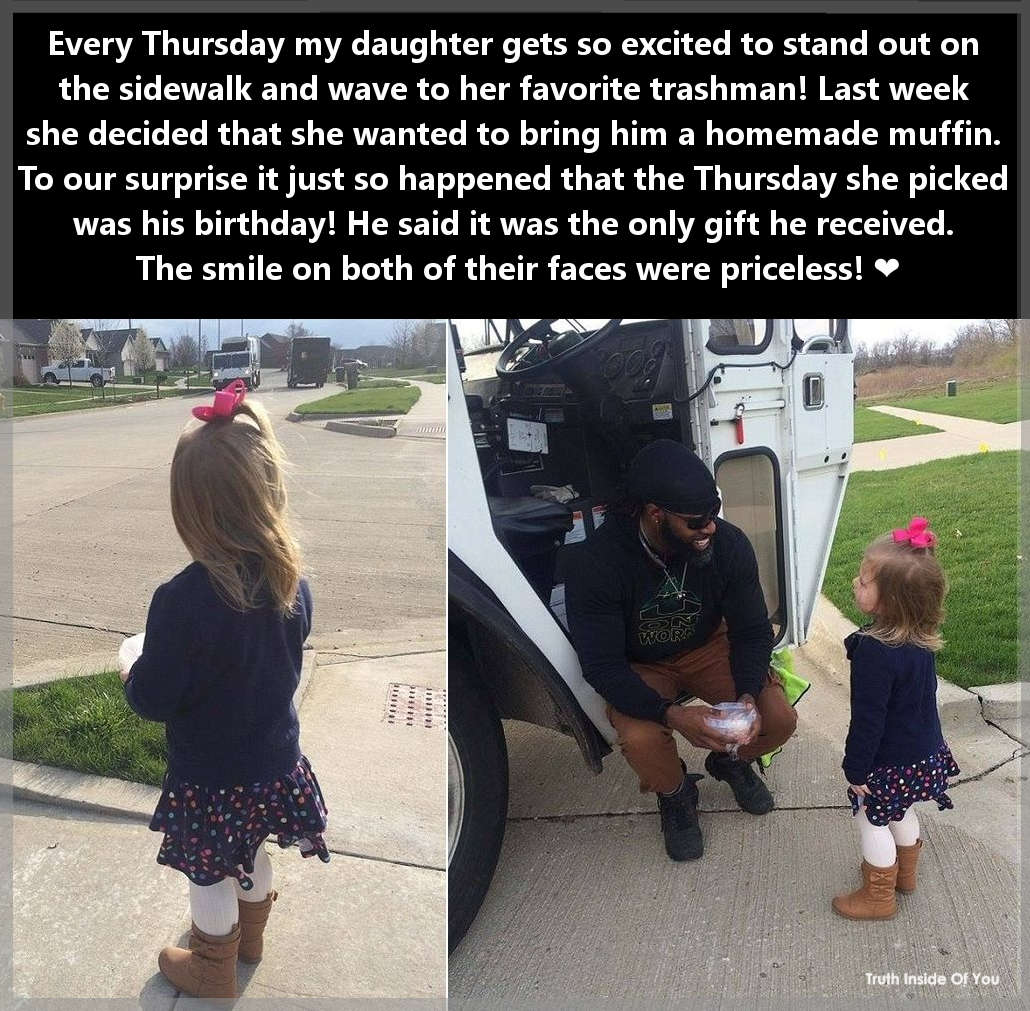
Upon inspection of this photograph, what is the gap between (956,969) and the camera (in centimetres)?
209

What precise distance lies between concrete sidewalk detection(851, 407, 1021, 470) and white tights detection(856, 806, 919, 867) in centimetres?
488

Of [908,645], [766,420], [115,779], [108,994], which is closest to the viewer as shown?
[108,994]

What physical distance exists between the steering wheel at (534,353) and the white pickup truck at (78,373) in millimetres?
1562

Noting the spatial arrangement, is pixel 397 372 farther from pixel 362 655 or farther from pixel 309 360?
pixel 362 655

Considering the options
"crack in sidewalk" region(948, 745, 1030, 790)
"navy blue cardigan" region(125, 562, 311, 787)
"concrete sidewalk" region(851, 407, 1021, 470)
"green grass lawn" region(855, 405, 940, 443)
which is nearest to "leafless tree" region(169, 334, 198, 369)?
"navy blue cardigan" region(125, 562, 311, 787)

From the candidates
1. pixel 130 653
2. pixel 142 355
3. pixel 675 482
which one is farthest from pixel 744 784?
pixel 142 355

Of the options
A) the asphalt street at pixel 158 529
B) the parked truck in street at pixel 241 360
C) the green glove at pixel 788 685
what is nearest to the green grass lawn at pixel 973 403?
the green glove at pixel 788 685

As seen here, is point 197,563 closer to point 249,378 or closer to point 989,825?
point 249,378

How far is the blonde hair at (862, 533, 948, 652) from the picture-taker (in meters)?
2.13

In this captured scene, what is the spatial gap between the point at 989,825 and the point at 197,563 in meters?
2.35

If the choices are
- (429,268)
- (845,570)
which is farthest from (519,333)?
(845,570)

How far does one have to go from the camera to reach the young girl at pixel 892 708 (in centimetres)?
214

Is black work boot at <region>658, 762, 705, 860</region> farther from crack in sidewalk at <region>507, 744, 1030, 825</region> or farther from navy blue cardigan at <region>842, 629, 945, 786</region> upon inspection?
navy blue cardigan at <region>842, 629, 945, 786</region>

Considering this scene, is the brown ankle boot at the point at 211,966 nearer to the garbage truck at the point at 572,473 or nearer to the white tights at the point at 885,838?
the garbage truck at the point at 572,473
